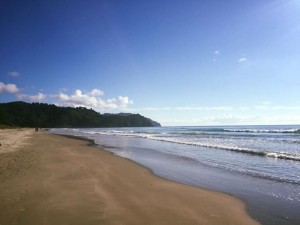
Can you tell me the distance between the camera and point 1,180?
898 cm

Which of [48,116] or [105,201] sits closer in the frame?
[105,201]

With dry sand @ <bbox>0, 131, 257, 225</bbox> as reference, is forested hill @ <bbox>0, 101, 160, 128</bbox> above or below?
above

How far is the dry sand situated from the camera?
582cm

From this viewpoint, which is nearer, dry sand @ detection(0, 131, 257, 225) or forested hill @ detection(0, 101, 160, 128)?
dry sand @ detection(0, 131, 257, 225)

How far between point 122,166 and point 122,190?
4931mm

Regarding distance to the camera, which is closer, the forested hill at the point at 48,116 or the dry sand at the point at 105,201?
the dry sand at the point at 105,201

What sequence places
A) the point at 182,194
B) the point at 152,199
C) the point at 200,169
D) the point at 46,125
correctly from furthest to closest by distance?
the point at 46,125
the point at 200,169
the point at 182,194
the point at 152,199

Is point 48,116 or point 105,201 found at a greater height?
point 48,116

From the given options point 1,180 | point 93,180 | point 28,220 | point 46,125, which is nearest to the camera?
point 28,220

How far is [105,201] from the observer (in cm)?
702

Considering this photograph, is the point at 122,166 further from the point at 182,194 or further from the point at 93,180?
the point at 182,194

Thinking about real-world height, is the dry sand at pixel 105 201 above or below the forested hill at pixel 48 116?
below

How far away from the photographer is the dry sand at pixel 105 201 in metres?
5.82

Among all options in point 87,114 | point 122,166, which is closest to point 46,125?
point 87,114
